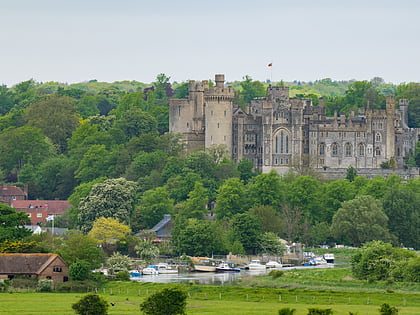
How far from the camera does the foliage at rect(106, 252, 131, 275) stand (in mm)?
122438

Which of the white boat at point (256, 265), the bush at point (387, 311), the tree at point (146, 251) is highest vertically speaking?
the tree at point (146, 251)

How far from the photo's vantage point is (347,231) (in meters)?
141

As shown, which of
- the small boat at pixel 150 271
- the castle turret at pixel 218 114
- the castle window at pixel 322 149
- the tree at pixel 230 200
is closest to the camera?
the small boat at pixel 150 271

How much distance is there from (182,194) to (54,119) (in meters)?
39.4

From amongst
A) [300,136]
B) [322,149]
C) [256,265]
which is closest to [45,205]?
[300,136]

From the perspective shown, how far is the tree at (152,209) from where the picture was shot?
151 metres

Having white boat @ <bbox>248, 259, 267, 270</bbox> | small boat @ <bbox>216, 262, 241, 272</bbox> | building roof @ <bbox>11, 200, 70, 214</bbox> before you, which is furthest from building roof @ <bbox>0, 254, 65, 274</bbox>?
building roof @ <bbox>11, 200, 70, 214</bbox>

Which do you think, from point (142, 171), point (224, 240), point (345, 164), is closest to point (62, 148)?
point (142, 171)

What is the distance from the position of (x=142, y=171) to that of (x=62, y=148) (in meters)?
27.3

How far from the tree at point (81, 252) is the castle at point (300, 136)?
48.4 metres

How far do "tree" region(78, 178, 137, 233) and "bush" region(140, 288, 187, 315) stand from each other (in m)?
59.6

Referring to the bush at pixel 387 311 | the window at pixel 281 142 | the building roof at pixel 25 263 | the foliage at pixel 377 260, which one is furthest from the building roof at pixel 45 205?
the bush at pixel 387 311

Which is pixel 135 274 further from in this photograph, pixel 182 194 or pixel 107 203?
pixel 182 194

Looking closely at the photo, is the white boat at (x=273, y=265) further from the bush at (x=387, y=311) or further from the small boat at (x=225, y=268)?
the bush at (x=387, y=311)
